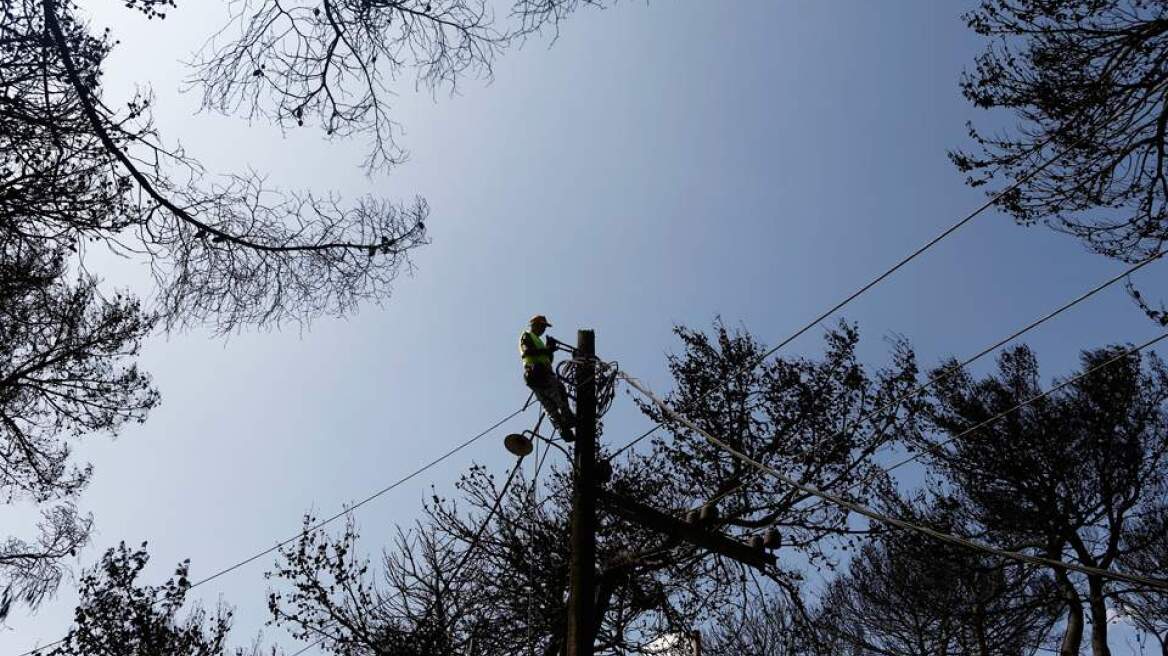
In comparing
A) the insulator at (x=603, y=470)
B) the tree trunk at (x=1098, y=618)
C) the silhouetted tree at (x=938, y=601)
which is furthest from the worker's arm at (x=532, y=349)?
Answer: the tree trunk at (x=1098, y=618)

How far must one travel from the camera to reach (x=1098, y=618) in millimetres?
15031

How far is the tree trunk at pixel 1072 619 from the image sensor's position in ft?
49.3

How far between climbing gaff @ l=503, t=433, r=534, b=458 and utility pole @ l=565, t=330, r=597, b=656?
0.68m

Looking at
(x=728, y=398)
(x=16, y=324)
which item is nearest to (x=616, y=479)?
(x=728, y=398)

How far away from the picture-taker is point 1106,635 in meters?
14.9

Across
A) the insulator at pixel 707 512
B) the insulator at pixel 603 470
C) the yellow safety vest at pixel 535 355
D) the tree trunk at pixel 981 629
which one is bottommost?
the insulator at pixel 707 512

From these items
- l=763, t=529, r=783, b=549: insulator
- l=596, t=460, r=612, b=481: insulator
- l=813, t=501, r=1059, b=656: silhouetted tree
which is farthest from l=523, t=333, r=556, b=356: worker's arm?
l=813, t=501, r=1059, b=656: silhouetted tree

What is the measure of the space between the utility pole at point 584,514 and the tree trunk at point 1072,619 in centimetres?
1212

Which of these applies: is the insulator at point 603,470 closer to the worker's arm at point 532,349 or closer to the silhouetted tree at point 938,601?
the worker's arm at point 532,349

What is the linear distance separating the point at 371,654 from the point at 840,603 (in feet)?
40.3

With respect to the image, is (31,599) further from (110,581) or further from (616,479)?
(616,479)

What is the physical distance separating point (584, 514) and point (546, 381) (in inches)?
54.9

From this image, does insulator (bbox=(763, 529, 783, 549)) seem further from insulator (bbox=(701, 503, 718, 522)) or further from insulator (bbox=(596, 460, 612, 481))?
insulator (bbox=(596, 460, 612, 481))

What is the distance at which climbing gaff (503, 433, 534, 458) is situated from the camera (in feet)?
24.9
